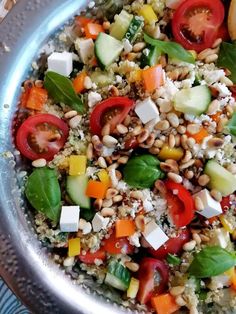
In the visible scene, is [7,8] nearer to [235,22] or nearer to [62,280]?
[235,22]

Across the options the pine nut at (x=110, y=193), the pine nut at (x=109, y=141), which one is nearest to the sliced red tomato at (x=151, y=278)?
the pine nut at (x=110, y=193)

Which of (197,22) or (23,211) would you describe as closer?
(23,211)

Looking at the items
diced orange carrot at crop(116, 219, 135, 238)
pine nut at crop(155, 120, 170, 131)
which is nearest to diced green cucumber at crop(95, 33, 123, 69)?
pine nut at crop(155, 120, 170, 131)

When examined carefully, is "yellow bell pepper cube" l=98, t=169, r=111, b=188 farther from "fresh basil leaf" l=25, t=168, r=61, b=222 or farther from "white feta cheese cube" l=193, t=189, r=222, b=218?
"white feta cheese cube" l=193, t=189, r=222, b=218

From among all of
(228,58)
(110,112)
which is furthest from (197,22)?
(110,112)

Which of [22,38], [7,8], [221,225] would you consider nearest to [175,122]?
[221,225]

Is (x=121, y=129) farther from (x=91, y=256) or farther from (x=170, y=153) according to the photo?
(x=91, y=256)
